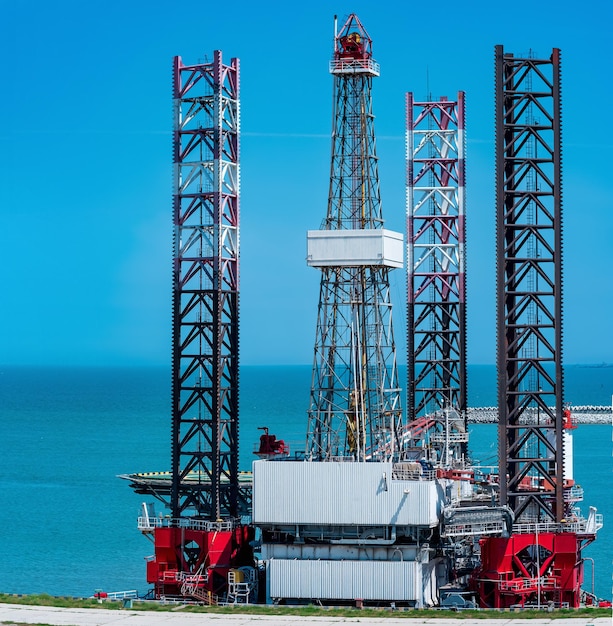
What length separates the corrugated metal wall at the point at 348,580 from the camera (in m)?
71.3

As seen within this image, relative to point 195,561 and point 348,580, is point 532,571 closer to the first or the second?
point 348,580

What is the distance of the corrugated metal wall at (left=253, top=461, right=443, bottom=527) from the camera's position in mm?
71750

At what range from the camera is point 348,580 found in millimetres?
71750

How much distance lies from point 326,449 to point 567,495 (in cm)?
1379

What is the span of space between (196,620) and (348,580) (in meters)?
10.6

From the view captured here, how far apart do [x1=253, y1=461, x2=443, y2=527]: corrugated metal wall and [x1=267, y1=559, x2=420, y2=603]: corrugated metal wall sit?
6.71 ft

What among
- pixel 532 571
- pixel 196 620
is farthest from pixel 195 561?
pixel 532 571

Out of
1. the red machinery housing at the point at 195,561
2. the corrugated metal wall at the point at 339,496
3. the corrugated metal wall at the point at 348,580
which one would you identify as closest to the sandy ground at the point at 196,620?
the corrugated metal wall at the point at 348,580

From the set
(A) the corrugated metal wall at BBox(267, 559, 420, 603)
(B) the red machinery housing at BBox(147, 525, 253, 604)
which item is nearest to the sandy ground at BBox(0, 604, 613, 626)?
(A) the corrugated metal wall at BBox(267, 559, 420, 603)

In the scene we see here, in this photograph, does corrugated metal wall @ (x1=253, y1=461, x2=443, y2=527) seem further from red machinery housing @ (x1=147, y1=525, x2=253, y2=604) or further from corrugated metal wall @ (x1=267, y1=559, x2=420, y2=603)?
red machinery housing @ (x1=147, y1=525, x2=253, y2=604)

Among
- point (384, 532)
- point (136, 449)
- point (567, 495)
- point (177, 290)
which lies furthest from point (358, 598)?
Result: point (136, 449)

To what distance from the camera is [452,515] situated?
73.4 m

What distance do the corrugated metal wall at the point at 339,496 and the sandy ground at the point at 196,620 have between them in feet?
28.3

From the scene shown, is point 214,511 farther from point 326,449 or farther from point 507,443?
point 507,443
